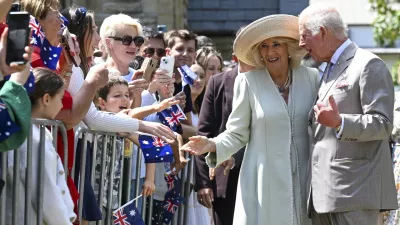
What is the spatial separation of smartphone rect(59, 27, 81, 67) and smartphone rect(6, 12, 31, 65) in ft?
5.88

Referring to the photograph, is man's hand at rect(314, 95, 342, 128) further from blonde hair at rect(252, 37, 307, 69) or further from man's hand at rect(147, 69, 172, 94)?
man's hand at rect(147, 69, 172, 94)

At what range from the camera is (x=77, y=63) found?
7.52 metres

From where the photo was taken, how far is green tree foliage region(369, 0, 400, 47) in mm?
28688

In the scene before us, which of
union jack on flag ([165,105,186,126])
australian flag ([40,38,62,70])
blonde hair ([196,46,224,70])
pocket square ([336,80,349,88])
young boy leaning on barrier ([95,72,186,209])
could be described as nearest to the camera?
australian flag ([40,38,62,70])

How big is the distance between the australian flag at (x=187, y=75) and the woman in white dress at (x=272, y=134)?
80.5 inches

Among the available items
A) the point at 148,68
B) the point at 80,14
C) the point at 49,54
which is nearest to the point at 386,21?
the point at 148,68

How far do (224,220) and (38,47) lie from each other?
2.70 metres

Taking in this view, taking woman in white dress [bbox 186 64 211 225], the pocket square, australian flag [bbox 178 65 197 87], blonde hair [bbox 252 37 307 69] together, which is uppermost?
blonde hair [bbox 252 37 307 69]

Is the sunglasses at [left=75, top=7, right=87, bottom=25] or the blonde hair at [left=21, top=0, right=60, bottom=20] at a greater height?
the blonde hair at [left=21, top=0, right=60, bottom=20]

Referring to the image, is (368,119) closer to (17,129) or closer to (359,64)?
(359,64)

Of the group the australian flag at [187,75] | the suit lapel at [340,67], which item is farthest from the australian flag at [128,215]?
the australian flag at [187,75]

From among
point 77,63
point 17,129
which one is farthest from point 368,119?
point 17,129

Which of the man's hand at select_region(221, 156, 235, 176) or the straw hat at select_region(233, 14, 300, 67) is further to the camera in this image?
the man's hand at select_region(221, 156, 235, 176)

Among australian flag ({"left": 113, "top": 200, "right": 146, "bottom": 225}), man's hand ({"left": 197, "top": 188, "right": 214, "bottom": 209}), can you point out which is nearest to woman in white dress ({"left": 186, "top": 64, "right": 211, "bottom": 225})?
man's hand ({"left": 197, "top": 188, "right": 214, "bottom": 209})
